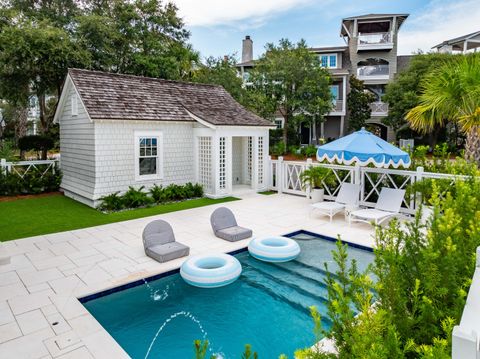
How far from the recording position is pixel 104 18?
2027 cm

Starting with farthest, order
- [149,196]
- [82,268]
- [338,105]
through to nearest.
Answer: [338,105] < [149,196] < [82,268]

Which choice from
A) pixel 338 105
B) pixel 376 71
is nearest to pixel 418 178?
pixel 338 105

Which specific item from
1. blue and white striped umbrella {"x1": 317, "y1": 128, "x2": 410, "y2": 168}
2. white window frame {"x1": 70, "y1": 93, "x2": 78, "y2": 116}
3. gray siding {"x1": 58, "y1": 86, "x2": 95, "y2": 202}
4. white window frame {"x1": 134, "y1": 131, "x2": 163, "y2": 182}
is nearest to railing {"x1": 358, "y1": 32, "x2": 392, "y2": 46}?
blue and white striped umbrella {"x1": 317, "y1": 128, "x2": 410, "y2": 168}

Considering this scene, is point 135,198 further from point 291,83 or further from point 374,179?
point 291,83

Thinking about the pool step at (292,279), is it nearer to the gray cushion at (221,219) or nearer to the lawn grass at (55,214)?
the gray cushion at (221,219)

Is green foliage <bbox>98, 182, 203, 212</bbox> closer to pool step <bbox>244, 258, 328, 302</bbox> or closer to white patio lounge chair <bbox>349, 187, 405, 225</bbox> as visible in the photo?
pool step <bbox>244, 258, 328, 302</bbox>

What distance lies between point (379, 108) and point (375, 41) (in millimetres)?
6504

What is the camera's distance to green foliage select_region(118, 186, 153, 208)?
39.8ft

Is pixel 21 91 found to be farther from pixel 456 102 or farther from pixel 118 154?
pixel 456 102

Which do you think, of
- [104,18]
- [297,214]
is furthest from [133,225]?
[104,18]

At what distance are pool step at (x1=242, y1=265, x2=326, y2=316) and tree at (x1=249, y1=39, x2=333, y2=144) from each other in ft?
63.7

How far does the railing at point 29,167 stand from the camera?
46.7 ft

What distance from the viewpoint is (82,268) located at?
6.78m

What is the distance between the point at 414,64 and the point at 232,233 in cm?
2523
